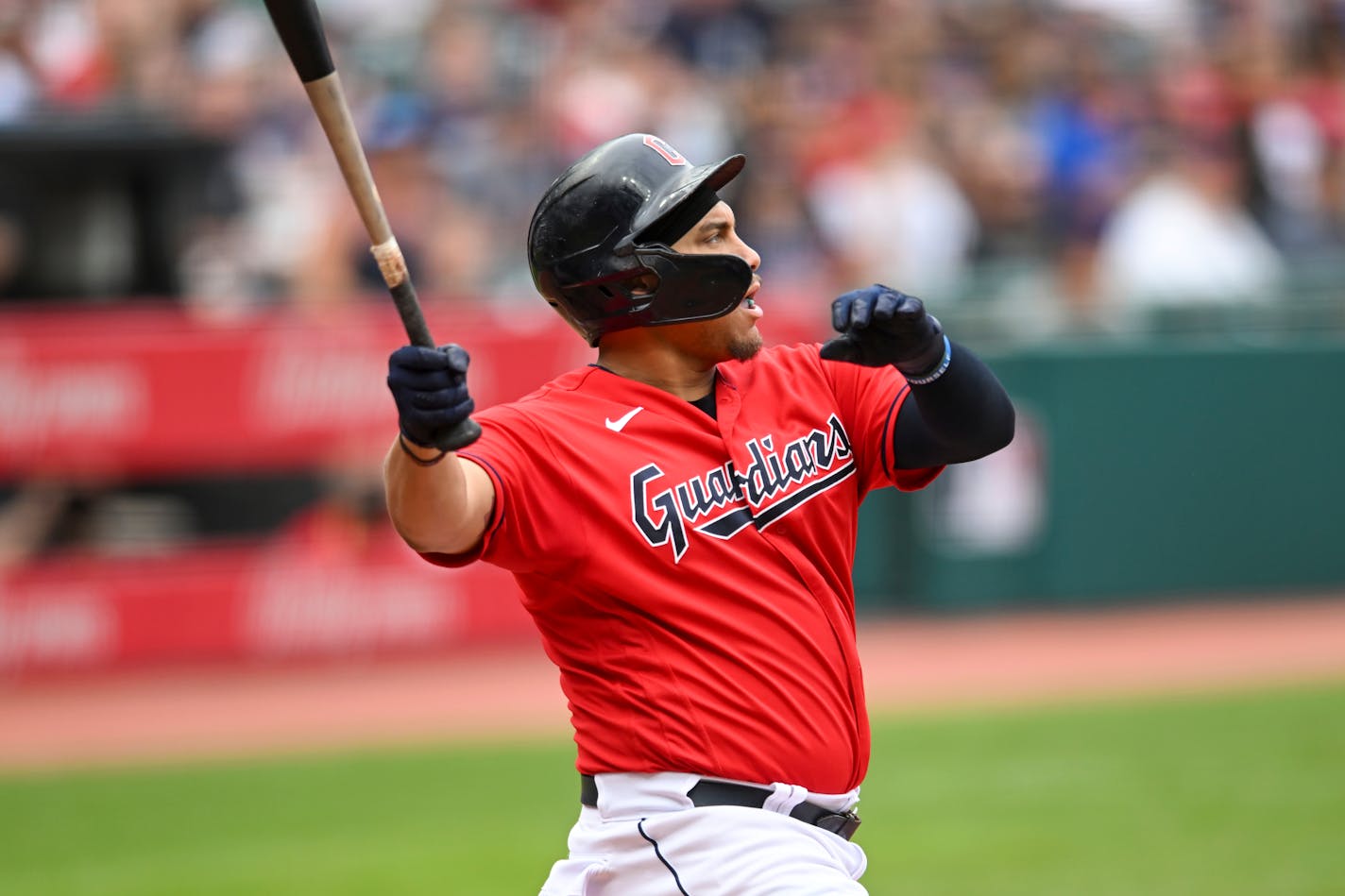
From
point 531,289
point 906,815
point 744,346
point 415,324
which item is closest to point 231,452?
point 531,289

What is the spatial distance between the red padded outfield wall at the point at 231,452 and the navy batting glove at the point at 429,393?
705 cm

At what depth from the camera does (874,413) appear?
11.9 feet

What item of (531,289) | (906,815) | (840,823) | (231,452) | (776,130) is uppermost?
(776,130)

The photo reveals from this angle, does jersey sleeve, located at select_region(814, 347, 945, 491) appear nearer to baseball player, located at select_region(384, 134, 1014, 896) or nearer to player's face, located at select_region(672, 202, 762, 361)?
baseball player, located at select_region(384, 134, 1014, 896)

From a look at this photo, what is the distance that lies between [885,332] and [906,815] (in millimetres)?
4216

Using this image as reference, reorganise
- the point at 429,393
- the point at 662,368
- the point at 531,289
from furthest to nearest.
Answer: the point at 531,289 → the point at 662,368 → the point at 429,393

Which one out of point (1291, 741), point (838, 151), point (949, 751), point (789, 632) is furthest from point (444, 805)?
point (838, 151)

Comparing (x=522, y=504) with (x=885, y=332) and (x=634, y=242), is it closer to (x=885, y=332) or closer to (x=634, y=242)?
(x=634, y=242)

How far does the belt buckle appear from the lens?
336 centimetres

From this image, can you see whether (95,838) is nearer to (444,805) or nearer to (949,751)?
(444,805)

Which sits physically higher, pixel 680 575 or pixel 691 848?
pixel 680 575

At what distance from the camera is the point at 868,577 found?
1102 centimetres

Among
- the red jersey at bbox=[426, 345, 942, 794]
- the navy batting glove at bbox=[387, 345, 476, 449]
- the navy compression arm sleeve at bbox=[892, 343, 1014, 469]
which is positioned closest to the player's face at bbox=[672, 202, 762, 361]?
the red jersey at bbox=[426, 345, 942, 794]

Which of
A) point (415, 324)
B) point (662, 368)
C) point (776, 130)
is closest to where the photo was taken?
point (415, 324)
